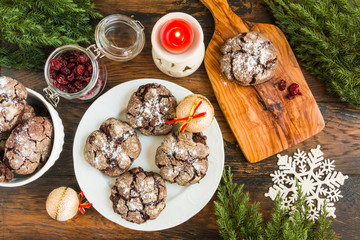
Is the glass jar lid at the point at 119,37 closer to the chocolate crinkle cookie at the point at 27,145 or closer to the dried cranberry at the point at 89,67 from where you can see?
the dried cranberry at the point at 89,67

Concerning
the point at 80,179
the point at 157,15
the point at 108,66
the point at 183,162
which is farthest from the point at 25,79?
the point at 183,162

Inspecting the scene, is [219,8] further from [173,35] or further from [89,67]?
[89,67]

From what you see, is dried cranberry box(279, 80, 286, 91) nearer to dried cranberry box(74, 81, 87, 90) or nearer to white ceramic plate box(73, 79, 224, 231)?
white ceramic plate box(73, 79, 224, 231)

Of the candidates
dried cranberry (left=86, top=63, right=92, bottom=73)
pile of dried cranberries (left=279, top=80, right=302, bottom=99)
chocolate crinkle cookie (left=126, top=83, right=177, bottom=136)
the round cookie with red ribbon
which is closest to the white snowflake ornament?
pile of dried cranberries (left=279, top=80, right=302, bottom=99)

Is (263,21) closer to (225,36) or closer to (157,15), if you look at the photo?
(225,36)

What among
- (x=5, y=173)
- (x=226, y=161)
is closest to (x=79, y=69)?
(x=5, y=173)

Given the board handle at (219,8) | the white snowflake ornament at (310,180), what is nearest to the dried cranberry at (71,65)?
the board handle at (219,8)

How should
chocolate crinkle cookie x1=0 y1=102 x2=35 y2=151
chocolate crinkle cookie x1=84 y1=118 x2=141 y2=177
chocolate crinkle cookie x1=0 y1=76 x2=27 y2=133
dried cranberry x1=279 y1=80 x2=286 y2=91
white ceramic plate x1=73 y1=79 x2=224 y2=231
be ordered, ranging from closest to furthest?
chocolate crinkle cookie x1=0 y1=76 x2=27 y2=133 < chocolate crinkle cookie x1=0 y1=102 x2=35 y2=151 < chocolate crinkle cookie x1=84 y1=118 x2=141 y2=177 < white ceramic plate x1=73 y1=79 x2=224 y2=231 < dried cranberry x1=279 y1=80 x2=286 y2=91
